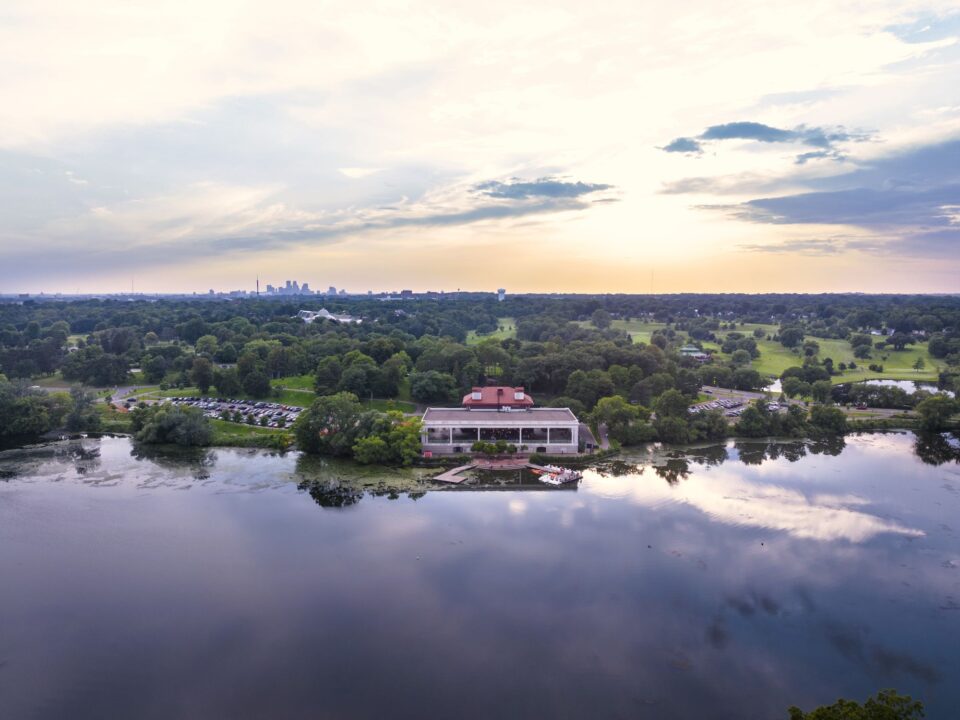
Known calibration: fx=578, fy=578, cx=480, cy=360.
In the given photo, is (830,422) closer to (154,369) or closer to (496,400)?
(496,400)

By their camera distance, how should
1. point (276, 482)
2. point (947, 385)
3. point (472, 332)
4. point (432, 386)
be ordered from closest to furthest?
point (276, 482)
point (432, 386)
point (947, 385)
point (472, 332)

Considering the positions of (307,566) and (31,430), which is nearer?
(307,566)

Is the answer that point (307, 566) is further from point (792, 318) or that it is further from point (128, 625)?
point (792, 318)

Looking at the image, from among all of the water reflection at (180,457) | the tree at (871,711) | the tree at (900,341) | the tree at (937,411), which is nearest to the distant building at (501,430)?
the water reflection at (180,457)

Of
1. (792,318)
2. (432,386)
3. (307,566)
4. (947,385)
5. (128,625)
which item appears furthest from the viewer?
(792,318)

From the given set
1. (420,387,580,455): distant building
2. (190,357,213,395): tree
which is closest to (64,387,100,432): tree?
(190,357,213,395): tree

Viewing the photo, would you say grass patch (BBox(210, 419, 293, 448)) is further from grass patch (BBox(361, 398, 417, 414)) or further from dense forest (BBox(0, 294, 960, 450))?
grass patch (BBox(361, 398, 417, 414))

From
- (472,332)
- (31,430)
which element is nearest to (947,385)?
(472,332)

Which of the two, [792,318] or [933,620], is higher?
[792,318]
